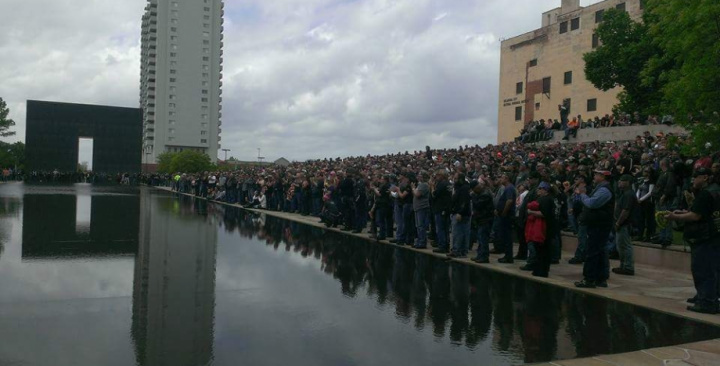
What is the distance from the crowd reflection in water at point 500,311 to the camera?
19.1 feet

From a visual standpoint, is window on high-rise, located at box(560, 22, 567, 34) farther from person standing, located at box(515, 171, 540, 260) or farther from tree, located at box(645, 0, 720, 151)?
person standing, located at box(515, 171, 540, 260)

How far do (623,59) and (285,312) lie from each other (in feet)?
131

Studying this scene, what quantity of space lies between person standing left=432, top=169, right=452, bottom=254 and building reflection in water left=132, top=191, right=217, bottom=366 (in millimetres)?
4634

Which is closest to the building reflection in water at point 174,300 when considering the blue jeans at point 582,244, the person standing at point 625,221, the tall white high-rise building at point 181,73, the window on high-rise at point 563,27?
the person standing at point 625,221

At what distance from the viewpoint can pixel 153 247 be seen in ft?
38.6

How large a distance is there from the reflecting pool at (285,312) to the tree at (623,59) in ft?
111

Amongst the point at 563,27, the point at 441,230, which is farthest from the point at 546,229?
the point at 563,27

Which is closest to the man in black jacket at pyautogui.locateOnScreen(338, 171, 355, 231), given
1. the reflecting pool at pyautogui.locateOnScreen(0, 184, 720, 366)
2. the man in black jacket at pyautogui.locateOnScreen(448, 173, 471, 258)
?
the reflecting pool at pyautogui.locateOnScreen(0, 184, 720, 366)

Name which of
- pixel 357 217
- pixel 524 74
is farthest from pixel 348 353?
pixel 524 74

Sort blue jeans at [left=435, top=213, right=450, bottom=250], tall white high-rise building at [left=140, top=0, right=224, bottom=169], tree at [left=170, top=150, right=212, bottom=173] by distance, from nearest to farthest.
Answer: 1. blue jeans at [left=435, top=213, right=450, bottom=250]
2. tree at [left=170, top=150, right=212, bottom=173]
3. tall white high-rise building at [left=140, top=0, right=224, bottom=169]

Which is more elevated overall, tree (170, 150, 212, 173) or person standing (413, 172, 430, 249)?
tree (170, 150, 212, 173)

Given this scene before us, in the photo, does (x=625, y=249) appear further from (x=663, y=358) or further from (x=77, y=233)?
(x=77, y=233)

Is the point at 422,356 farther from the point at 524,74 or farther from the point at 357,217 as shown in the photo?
the point at 524,74

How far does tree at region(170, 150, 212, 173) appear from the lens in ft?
319
